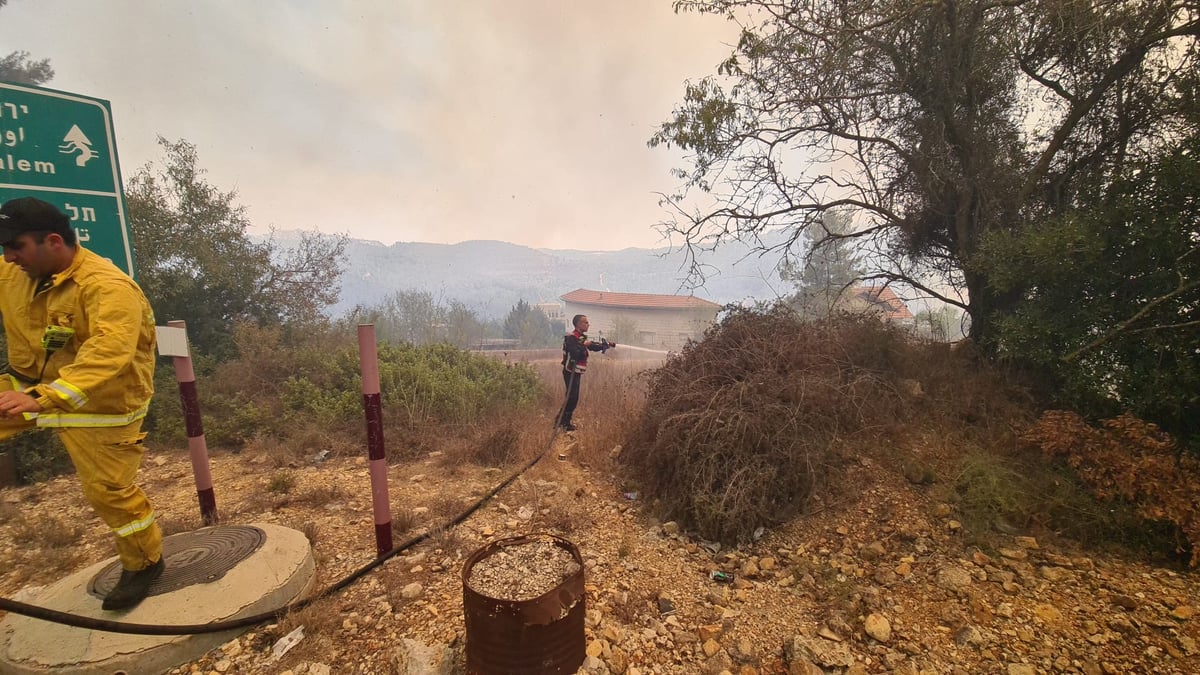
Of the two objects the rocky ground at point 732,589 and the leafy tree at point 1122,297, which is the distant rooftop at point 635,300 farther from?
the rocky ground at point 732,589

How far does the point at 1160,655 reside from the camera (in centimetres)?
228

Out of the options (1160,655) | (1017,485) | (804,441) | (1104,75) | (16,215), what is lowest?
(1160,655)

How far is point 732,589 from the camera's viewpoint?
3070mm

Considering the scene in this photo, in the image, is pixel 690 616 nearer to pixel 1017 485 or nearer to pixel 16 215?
pixel 1017 485

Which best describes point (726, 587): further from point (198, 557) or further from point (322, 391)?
point (322, 391)

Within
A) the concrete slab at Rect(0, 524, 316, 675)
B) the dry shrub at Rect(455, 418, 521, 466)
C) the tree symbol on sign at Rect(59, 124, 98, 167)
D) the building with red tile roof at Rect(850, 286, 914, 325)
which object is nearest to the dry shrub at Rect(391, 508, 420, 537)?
the concrete slab at Rect(0, 524, 316, 675)

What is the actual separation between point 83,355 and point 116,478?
68 cm

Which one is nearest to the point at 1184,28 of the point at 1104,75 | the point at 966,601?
the point at 1104,75

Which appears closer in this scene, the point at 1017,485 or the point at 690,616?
the point at 690,616

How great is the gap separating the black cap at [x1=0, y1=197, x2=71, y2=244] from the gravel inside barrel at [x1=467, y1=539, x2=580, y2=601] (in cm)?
263

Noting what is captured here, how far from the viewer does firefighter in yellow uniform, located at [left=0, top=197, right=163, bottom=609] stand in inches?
80.5

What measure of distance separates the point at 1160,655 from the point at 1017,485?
1477 mm

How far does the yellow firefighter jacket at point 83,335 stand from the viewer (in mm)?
2037

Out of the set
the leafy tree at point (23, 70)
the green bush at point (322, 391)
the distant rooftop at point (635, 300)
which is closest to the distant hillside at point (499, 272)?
the distant rooftop at point (635, 300)
